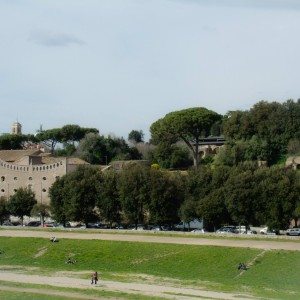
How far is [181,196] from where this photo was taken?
186ft

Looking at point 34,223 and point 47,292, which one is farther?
point 34,223

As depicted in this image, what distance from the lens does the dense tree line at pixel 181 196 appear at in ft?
169

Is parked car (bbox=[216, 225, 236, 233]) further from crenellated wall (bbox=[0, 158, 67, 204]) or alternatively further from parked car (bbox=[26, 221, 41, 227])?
crenellated wall (bbox=[0, 158, 67, 204])

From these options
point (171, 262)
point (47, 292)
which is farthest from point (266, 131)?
point (47, 292)

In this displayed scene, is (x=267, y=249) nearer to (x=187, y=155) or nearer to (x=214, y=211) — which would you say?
(x=214, y=211)

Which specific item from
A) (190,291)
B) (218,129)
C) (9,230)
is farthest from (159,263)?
(218,129)

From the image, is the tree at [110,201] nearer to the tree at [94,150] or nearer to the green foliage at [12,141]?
the tree at [94,150]

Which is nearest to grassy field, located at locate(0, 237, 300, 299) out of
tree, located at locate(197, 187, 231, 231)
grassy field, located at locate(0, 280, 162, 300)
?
grassy field, located at locate(0, 280, 162, 300)

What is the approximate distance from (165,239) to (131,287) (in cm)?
1249

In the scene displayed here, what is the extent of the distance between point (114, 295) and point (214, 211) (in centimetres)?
1835

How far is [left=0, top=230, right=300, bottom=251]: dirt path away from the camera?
45.7 m

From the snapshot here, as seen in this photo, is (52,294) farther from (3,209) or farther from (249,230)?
(3,209)

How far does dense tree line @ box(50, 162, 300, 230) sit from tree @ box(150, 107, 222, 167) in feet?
41.7

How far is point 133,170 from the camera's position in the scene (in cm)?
5847
